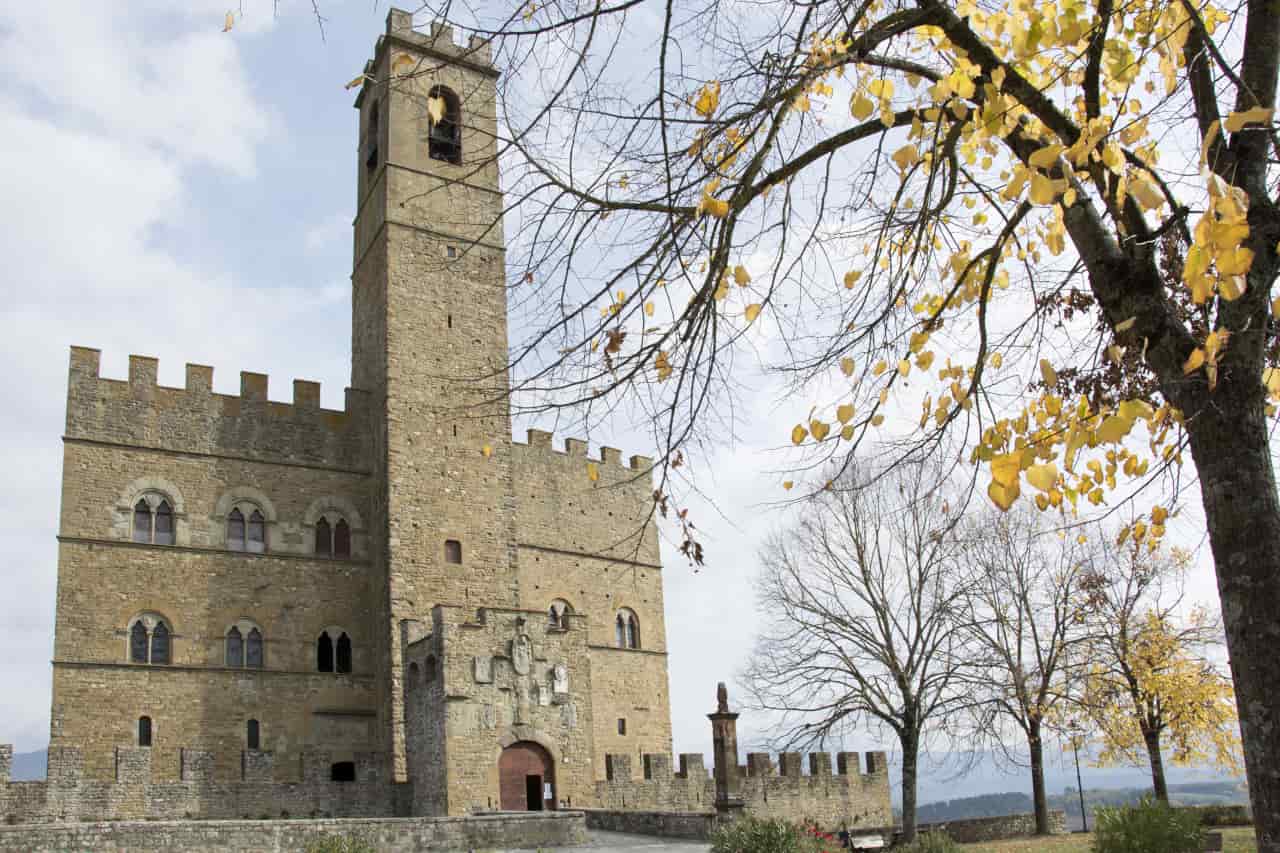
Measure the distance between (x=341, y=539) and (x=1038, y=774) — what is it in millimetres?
16910

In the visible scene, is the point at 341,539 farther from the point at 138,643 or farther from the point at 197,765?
the point at 197,765

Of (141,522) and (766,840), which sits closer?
(766,840)

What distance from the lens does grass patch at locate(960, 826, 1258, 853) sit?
623 inches

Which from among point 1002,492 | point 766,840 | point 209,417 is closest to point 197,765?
point 209,417

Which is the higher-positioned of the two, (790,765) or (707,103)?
(707,103)

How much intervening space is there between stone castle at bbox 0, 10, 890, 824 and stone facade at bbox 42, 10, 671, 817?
0.17 ft

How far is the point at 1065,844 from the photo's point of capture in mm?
19875

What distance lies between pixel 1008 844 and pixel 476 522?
13.6 meters

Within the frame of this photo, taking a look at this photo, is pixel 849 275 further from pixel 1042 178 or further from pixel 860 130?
pixel 1042 178

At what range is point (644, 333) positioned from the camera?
651cm

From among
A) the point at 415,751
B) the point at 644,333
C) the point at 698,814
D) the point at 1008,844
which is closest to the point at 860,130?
the point at 644,333

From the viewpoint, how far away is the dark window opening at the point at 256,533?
84.6 feet

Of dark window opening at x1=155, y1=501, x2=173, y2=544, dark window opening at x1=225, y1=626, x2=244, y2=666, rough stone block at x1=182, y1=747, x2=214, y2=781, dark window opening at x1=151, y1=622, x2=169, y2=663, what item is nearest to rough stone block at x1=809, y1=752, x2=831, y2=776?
dark window opening at x1=225, y1=626, x2=244, y2=666

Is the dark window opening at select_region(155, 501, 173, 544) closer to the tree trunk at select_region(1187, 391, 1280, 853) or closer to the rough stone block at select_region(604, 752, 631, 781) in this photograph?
the rough stone block at select_region(604, 752, 631, 781)
